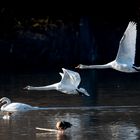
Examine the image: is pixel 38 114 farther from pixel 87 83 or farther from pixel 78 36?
pixel 78 36

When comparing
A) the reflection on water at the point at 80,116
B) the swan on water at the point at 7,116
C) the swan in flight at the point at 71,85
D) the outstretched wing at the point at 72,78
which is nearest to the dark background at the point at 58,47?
the reflection on water at the point at 80,116

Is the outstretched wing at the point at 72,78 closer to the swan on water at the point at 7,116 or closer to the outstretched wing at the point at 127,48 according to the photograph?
the outstretched wing at the point at 127,48

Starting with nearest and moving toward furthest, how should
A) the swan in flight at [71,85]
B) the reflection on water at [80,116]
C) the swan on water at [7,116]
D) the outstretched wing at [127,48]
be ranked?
the reflection on water at [80,116] → the outstretched wing at [127,48] → the swan on water at [7,116] → the swan in flight at [71,85]

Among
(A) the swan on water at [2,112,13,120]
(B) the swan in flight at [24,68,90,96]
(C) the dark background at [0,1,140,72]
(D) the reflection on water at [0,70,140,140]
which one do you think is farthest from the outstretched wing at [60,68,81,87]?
(C) the dark background at [0,1,140,72]

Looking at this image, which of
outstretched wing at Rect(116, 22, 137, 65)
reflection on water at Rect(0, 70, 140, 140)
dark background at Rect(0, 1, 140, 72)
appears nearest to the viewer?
reflection on water at Rect(0, 70, 140, 140)

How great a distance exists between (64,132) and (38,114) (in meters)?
3.82

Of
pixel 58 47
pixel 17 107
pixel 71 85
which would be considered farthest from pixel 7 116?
pixel 58 47

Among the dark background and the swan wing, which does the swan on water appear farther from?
the dark background

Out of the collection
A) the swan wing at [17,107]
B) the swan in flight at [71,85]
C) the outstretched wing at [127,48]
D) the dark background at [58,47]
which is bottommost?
the dark background at [58,47]

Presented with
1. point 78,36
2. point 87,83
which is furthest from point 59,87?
point 78,36

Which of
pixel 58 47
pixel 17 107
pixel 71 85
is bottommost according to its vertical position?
pixel 58 47

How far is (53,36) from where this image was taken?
5016 centimetres

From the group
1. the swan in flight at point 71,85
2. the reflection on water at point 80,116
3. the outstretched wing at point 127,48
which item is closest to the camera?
the reflection on water at point 80,116

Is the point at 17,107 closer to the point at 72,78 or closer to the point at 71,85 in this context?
the point at 71,85
